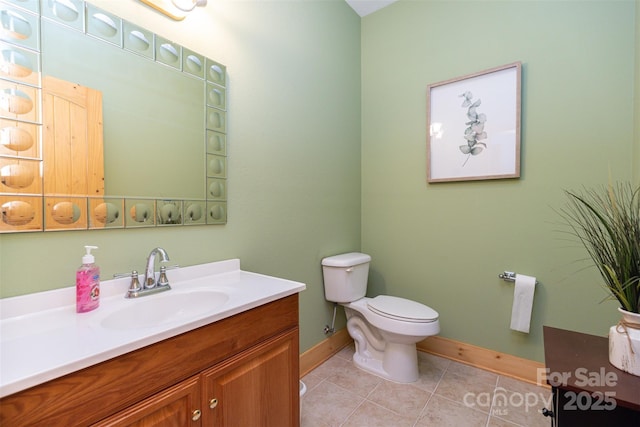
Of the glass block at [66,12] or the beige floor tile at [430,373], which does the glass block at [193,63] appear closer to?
the glass block at [66,12]

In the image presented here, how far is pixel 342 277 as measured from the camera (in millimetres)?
1958

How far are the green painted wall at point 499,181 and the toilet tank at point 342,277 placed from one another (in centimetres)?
39

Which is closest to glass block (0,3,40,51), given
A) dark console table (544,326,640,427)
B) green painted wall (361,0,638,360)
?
dark console table (544,326,640,427)

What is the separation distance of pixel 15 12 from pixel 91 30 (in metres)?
0.19

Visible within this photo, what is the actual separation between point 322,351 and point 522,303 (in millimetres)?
1330

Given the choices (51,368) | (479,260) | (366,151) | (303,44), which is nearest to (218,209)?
(51,368)

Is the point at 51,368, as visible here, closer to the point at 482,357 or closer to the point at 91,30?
the point at 91,30

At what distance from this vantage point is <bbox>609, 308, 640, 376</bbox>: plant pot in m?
0.83

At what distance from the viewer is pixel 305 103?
1.89 m

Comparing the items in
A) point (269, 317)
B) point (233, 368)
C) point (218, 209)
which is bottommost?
point (233, 368)

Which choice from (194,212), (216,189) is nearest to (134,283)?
(194,212)

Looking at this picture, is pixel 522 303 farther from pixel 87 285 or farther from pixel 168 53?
pixel 168 53

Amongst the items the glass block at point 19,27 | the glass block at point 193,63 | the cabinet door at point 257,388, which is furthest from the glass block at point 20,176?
the cabinet door at point 257,388

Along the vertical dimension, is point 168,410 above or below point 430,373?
above
